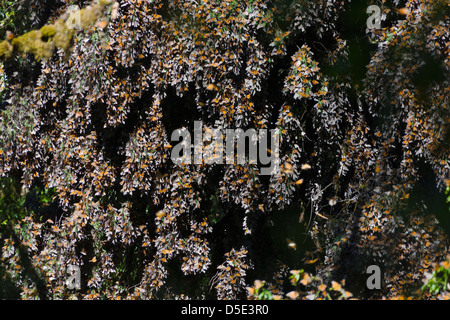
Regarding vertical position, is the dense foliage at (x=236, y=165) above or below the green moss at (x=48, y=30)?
below

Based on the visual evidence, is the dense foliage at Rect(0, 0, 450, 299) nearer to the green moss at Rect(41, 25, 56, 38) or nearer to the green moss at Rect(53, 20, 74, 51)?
the green moss at Rect(41, 25, 56, 38)

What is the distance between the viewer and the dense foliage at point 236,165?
159 inches

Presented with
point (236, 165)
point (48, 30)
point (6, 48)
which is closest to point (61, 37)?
point (48, 30)

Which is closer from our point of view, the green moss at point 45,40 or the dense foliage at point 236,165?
the green moss at point 45,40

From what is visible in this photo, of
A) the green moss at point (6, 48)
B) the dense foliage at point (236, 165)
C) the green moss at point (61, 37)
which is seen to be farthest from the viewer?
the dense foliage at point (236, 165)

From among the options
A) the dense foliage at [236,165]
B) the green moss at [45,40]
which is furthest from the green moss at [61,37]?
the dense foliage at [236,165]

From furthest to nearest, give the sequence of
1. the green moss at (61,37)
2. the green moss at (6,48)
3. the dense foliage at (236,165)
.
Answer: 1. the dense foliage at (236,165)
2. the green moss at (6,48)
3. the green moss at (61,37)

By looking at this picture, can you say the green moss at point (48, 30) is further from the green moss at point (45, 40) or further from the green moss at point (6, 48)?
the green moss at point (6, 48)

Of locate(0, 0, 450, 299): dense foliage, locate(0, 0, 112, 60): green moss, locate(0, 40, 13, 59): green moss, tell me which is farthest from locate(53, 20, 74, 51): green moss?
locate(0, 40, 13, 59): green moss

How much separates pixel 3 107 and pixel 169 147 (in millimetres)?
2279

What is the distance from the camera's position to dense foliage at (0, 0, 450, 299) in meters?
4.03
